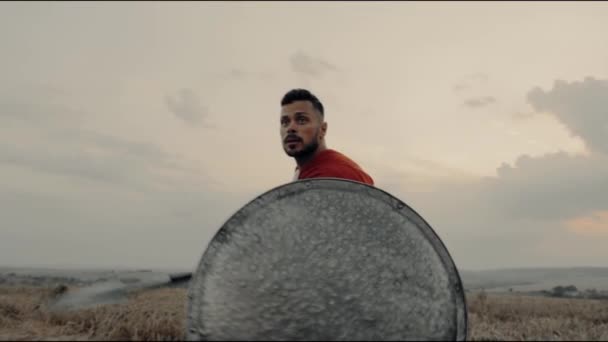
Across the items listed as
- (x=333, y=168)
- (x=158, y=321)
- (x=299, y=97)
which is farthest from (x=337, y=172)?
(x=158, y=321)

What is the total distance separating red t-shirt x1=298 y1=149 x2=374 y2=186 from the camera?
393cm

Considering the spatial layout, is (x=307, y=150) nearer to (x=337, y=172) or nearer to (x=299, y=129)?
(x=299, y=129)

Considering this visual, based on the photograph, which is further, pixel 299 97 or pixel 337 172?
pixel 299 97

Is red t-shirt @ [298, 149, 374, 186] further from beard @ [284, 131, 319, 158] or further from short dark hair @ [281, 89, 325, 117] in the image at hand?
short dark hair @ [281, 89, 325, 117]

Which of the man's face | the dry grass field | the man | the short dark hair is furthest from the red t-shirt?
the dry grass field

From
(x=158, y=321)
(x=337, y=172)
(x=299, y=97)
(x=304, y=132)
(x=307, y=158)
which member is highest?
(x=299, y=97)

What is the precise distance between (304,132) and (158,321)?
5.99 feet

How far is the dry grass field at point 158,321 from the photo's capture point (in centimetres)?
379

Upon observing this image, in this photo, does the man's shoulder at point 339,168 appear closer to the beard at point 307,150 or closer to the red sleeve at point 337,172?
the red sleeve at point 337,172

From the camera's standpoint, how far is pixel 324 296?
308cm

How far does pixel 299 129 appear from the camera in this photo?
168 inches

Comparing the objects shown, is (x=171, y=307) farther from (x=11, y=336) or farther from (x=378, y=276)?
(x=378, y=276)

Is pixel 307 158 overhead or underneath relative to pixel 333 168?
overhead

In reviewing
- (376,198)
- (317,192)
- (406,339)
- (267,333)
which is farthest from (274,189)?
(406,339)
